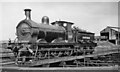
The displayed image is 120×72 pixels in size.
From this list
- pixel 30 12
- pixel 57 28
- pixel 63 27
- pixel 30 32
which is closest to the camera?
pixel 30 32

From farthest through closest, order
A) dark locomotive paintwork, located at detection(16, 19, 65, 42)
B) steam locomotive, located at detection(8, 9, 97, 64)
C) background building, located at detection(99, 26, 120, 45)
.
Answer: background building, located at detection(99, 26, 120, 45)
dark locomotive paintwork, located at detection(16, 19, 65, 42)
steam locomotive, located at detection(8, 9, 97, 64)

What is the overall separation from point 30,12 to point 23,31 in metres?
1.69

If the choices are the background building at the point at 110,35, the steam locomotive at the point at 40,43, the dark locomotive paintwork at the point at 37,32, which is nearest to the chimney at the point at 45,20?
the steam locomotive at the point at 40,43

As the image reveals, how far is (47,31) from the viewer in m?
13.7

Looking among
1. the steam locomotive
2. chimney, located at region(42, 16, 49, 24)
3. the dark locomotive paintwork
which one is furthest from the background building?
the dark locomotive paintwork

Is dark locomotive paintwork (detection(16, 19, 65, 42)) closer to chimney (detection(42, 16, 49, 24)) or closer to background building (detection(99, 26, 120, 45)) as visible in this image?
chimney (detection(42, 16, 49, 24))

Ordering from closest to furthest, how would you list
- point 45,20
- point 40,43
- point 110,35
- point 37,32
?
point 40,43 → point 37,32 → point 45,20 → point 110,35

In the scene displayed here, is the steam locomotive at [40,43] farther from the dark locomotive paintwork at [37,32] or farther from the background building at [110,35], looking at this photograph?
the background building at [110,35]

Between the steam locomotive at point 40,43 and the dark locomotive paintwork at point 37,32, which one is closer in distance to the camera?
the steam locomotive at point 40,43

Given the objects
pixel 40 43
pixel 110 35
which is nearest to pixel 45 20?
pixel 40 43

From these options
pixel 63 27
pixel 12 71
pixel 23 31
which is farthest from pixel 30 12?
pixel 12 71

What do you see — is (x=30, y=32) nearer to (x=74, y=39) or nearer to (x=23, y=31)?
(x=23, y=31)

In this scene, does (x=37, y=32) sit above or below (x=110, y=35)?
above

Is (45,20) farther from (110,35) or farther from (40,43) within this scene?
(110,35)
